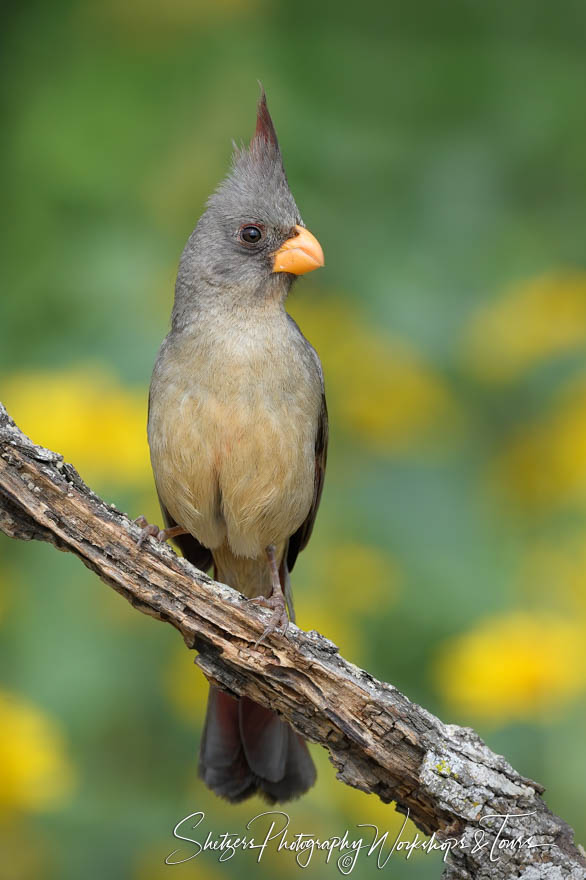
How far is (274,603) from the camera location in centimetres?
315

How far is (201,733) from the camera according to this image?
3635 millimetres

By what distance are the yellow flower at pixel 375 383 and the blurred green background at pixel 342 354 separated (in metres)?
0.01

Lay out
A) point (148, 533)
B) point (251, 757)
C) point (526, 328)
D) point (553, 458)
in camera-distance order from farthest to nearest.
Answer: point (526, 328) → point (553, 458) → point (251, 757) → point (148, 533)

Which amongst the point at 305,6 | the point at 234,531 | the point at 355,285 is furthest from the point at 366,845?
the point at 305,6

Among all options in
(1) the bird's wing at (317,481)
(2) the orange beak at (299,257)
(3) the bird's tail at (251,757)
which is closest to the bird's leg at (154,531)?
(1) the bird's wing at (317,481)

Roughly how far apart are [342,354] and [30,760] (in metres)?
2.09

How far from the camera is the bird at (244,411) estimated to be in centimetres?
337

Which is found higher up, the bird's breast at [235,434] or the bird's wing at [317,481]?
the bird's wing at [317,481]

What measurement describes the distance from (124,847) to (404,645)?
1218 mm

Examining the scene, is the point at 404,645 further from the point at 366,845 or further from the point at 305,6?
the point at 305,6

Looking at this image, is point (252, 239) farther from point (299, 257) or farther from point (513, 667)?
point (513, 667)

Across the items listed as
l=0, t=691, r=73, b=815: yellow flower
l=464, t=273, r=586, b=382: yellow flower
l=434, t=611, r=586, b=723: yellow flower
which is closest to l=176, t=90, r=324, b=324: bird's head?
l=464, t=273, r=586, b=382: yellow flower

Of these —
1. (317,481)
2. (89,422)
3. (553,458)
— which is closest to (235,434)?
(317,481)

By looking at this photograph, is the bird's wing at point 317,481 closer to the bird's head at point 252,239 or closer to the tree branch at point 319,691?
the bird's head at point 252,239
